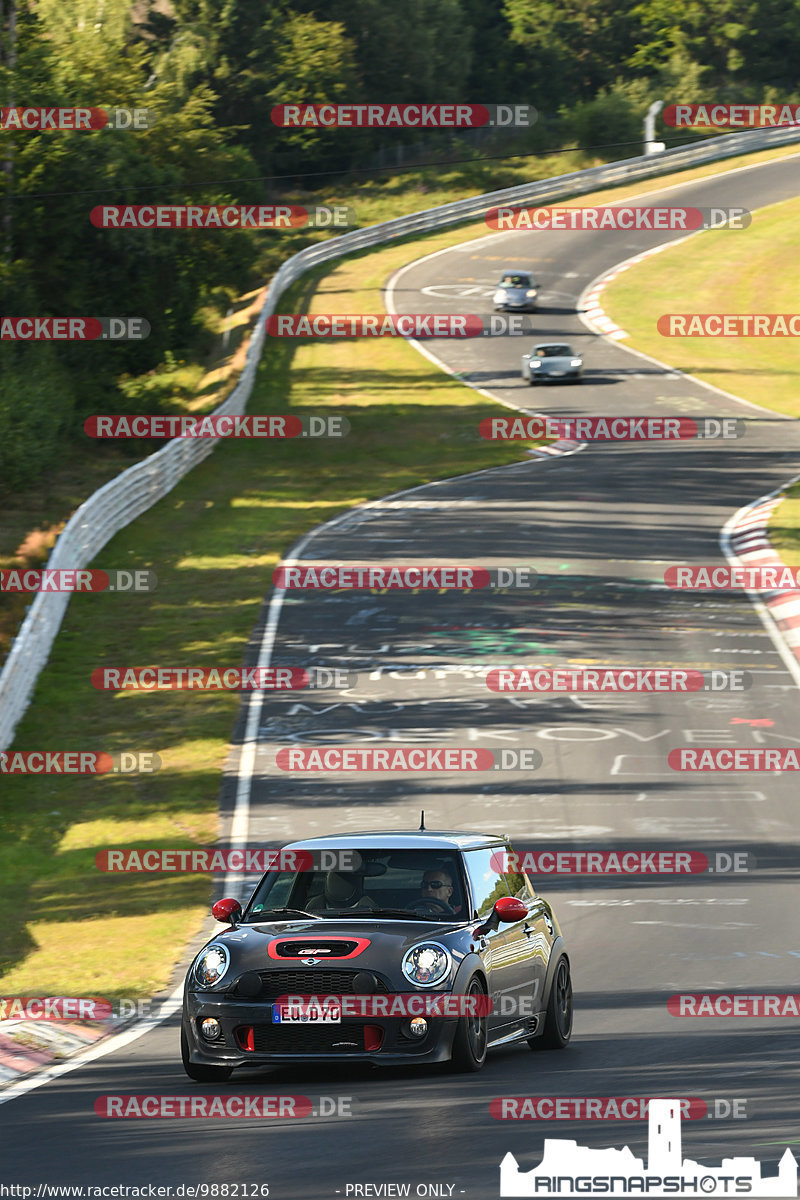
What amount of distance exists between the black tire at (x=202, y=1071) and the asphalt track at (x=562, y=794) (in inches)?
3.8

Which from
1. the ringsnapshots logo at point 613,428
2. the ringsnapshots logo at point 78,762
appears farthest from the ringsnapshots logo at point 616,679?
the ringsnapshots logo at point 613,428

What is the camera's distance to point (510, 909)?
10859mm

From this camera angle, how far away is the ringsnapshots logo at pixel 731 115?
94188mm

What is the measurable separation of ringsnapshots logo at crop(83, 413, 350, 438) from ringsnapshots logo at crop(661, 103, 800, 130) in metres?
52.1

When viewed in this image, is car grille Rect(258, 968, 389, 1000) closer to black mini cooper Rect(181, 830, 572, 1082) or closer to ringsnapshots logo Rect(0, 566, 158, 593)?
black mini cooper Rect(181, 830, 572, 1082)

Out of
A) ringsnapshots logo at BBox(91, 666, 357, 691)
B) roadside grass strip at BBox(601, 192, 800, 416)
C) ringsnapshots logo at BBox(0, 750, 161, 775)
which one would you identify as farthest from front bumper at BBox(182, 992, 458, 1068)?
roadside grass strip at BBox(601, 192, 800, 416)

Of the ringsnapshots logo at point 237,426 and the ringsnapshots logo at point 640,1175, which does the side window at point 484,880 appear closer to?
the ringsnapshots logo at point 640,1175

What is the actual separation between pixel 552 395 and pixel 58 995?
37.5 m

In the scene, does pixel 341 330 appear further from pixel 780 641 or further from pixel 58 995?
pixel 58 995

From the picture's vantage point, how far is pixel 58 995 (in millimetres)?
14102

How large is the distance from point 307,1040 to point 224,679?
16.3 metres

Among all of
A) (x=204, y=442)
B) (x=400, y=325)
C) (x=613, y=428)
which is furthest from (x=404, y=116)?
(x=204, y=442)

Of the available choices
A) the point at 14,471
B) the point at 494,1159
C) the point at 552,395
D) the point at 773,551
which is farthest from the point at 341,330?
the point at 494,1159

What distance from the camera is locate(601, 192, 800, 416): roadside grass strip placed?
5291 centimetres
